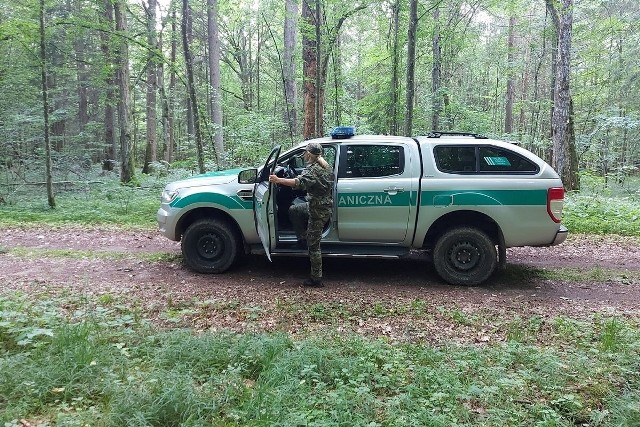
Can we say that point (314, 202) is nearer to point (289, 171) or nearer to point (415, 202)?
point (289, 171)

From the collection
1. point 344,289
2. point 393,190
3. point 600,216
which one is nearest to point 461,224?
point 393,190

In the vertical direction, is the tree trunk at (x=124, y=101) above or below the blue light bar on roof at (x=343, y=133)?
above

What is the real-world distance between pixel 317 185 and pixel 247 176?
1247 millimetres

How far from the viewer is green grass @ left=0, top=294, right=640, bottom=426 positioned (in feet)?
9.44

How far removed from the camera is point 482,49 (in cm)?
2886

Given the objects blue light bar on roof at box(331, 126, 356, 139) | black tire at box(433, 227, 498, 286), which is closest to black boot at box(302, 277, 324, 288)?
black tire at box(433, 227, 498, 286)

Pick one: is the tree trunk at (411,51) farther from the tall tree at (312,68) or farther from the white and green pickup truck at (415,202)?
the white and green pickup truck at (415,202)

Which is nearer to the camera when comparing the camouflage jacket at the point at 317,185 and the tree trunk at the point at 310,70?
the camouflage jacket at the point at 317,185

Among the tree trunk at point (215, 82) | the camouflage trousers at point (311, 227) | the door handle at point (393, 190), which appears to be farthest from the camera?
the tree trunk at point (215, 82)

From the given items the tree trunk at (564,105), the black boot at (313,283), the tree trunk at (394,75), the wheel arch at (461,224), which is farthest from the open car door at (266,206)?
the tree trunk at (564,105)

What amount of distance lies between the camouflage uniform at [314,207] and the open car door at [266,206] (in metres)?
0.37

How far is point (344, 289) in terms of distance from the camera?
5906 millimetres

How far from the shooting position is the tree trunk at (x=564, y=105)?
39.4ft

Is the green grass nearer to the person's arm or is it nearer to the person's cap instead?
the person's arm
